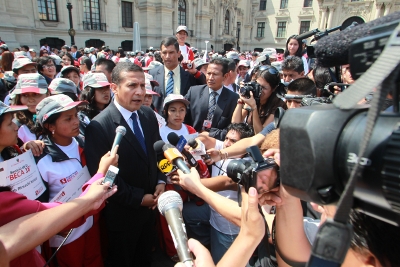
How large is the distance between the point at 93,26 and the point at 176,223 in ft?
83.1

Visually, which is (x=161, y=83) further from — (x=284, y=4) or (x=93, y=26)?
(x=284, y=4)

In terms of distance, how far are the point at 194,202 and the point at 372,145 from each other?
2569 millimetres

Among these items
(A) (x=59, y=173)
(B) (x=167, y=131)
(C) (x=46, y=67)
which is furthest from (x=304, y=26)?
(A) (x=59, y=173)

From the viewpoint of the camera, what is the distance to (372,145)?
524 mm

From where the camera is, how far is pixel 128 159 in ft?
7.79

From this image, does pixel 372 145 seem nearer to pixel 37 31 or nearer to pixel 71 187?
pixel 71 187

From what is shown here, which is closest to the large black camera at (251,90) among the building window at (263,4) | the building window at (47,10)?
the building window at (47,10)

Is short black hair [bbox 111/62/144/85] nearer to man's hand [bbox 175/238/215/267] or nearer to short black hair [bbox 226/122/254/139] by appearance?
short black hair [bbox 226/122/254/139]

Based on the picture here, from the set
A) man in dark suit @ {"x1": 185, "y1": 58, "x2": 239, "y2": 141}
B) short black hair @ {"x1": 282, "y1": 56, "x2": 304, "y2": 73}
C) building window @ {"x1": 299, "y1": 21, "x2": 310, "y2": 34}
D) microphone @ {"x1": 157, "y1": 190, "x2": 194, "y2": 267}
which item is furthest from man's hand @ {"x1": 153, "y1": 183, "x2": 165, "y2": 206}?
building window @ {"x1": 299, "y1": 21, "x2": 310, "y2": 34}

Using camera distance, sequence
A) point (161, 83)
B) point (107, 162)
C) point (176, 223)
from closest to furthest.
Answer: point (176, 223)
point (107, 162)
point (161, 83)

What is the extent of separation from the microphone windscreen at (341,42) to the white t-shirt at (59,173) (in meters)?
2.13

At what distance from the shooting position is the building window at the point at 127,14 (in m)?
24.6

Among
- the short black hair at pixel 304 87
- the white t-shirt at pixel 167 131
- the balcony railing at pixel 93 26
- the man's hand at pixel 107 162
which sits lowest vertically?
the white t-shirt at pixel 167 131

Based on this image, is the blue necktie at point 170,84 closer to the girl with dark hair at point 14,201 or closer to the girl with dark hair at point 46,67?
the girl with dark hair at point 14,201
